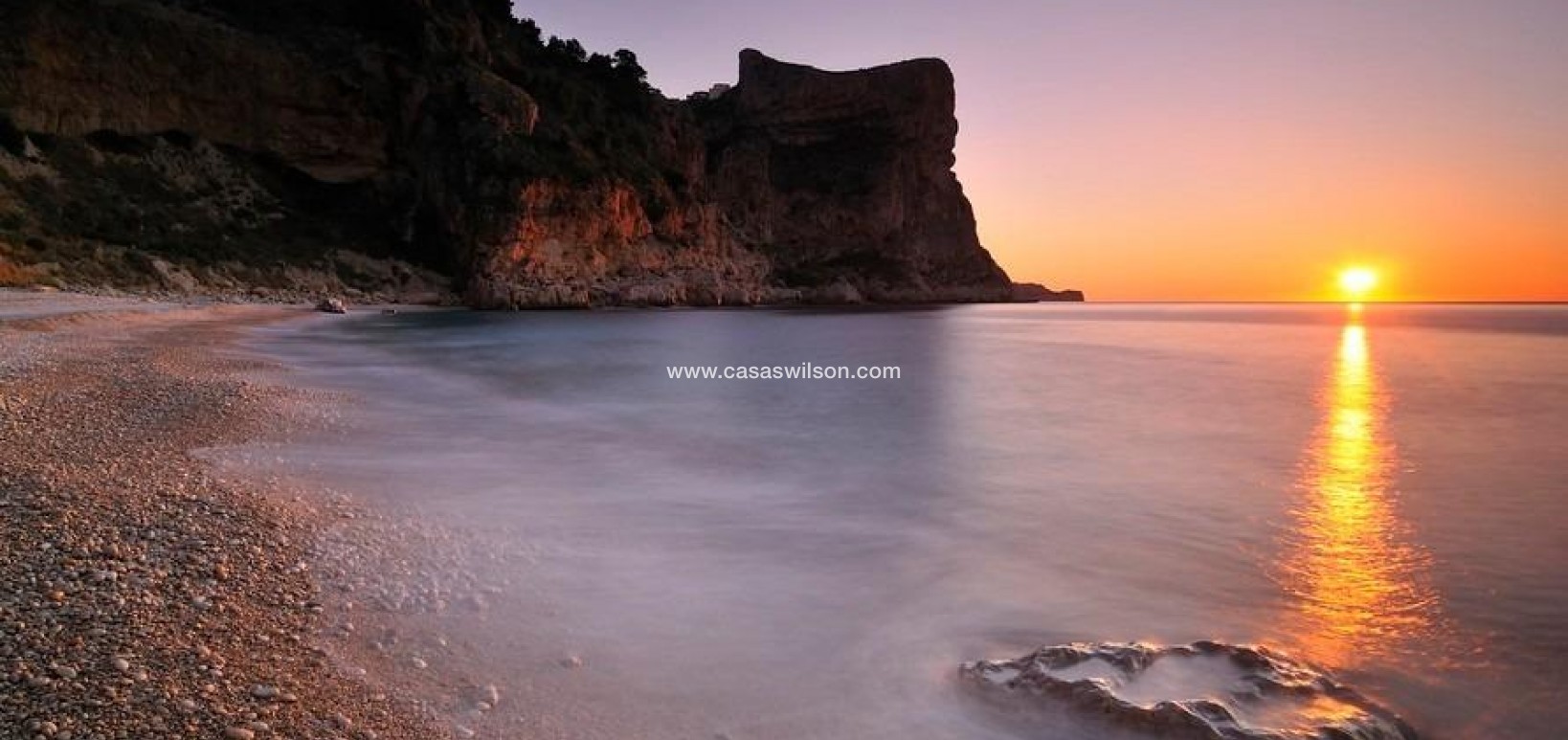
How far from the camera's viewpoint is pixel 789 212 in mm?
90812

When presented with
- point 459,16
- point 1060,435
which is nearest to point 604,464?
point 1060,435

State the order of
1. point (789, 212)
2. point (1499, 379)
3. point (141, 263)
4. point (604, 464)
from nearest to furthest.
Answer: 1. point (604, 464)
2. point (1499, 379)
3. point (141, 263)
4. point (789, 212)

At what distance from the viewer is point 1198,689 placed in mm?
3172

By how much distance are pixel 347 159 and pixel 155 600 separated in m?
55.5

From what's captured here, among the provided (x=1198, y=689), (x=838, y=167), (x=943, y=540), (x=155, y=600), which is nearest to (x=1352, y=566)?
(x=943, y=540)

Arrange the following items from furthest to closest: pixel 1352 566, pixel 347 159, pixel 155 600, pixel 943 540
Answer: pixel 347 159 < pixel 943 540 < pixel 1352 566 < pixel 155 600

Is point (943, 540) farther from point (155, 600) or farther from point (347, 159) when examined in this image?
point (347, 159)

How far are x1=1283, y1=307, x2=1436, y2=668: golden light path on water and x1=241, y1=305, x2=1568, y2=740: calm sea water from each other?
30mm

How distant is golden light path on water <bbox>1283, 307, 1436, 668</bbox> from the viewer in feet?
12.7

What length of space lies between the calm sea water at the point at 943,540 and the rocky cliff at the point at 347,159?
1108 inches

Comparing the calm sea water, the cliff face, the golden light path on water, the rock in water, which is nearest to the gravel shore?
the calm sea water

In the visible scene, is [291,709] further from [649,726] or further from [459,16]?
[459,16]

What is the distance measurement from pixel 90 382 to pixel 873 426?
30.3 ft

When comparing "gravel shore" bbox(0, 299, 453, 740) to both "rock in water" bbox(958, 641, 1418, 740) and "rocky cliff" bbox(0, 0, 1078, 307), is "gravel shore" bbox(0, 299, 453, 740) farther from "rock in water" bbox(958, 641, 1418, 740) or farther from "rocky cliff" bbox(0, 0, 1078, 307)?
"rocky cliff" bbox(0, 0, 1078, 307)
